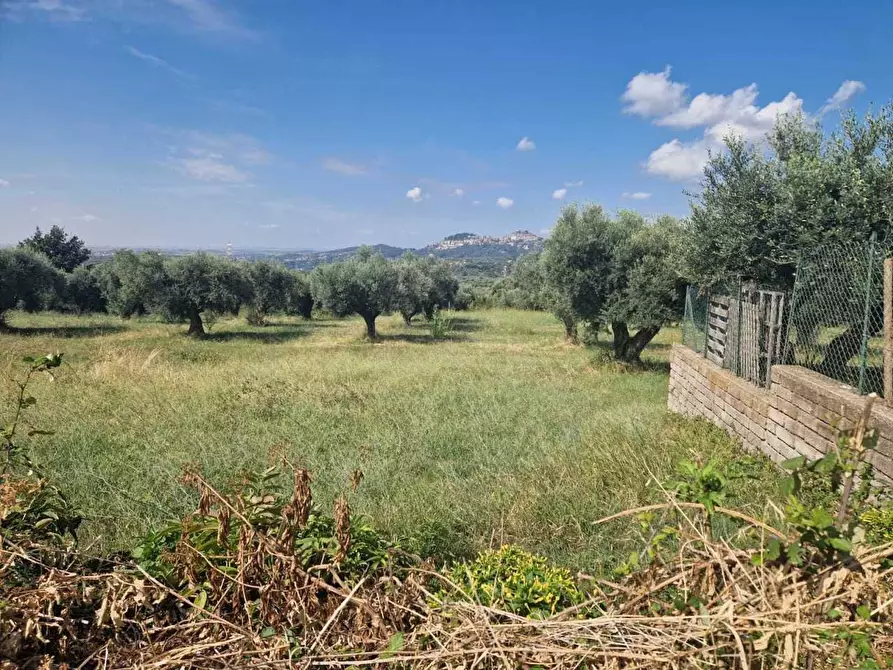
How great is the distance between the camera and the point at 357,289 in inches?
944

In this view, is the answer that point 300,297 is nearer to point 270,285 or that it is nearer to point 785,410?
point 270,285

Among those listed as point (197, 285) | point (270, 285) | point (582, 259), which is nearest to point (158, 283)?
point (197, 285)

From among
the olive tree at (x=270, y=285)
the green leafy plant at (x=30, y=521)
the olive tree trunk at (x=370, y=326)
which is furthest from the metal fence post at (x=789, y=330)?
the olive tree at (x=270, y=285)

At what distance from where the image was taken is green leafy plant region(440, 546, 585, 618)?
6.87ft

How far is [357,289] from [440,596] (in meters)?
22.4

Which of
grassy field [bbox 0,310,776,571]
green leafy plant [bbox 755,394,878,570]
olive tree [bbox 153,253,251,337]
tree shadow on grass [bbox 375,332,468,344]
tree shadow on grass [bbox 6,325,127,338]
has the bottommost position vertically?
grassy field [bbox 0,310,776,571]

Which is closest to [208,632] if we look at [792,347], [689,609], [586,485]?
[689,609]

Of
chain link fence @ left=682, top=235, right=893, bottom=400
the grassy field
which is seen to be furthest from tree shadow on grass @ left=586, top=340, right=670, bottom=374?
chain link fence @ left=682, top=235, right=893, bottom=400

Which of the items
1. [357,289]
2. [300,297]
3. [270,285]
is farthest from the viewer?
[300,297]

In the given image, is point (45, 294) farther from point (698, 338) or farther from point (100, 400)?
point (698, 338)

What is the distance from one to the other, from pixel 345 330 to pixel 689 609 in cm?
2629

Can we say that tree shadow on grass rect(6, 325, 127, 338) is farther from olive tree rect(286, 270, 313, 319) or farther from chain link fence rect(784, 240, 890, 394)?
chain link fence rect(784, 240, 890, 394)

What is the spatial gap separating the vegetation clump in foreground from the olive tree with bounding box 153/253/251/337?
72.8 ft

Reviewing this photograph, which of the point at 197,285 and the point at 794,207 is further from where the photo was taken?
the point at 197,285
